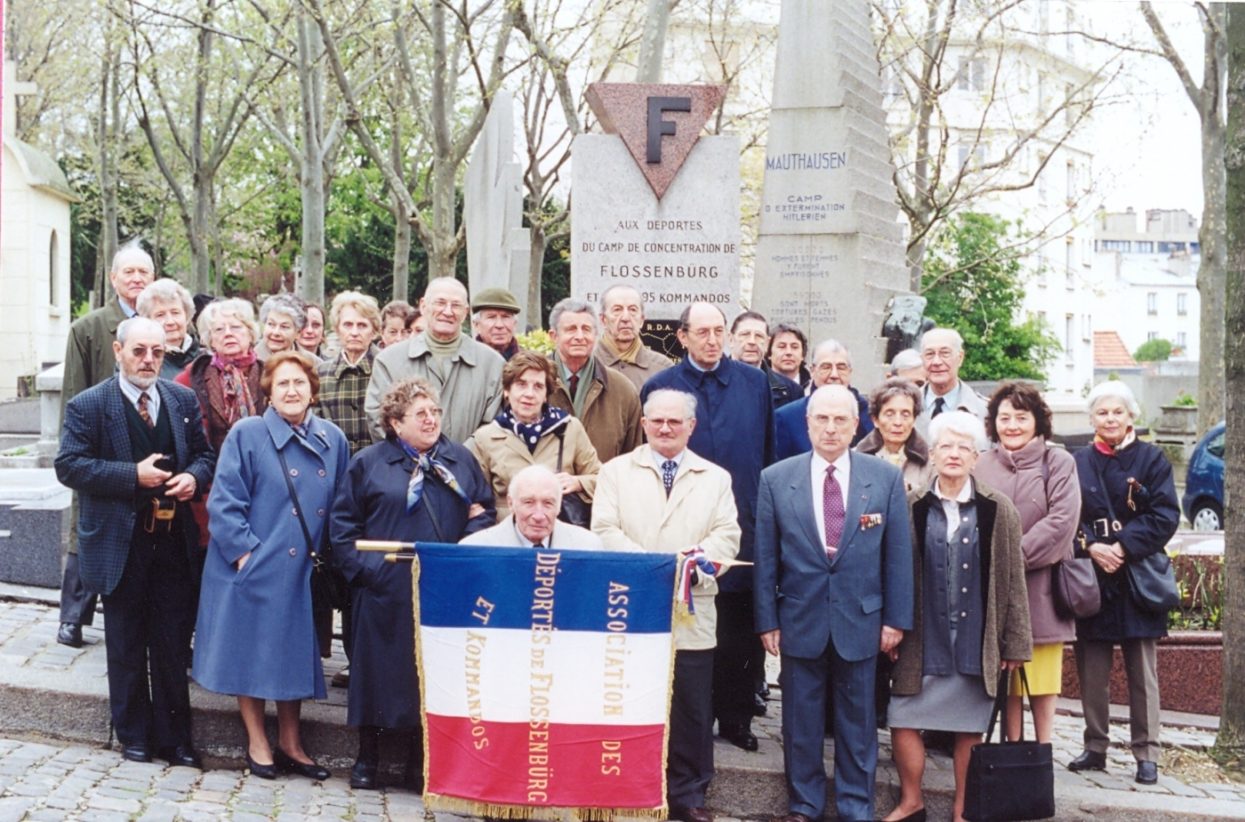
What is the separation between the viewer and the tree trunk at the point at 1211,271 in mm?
20500

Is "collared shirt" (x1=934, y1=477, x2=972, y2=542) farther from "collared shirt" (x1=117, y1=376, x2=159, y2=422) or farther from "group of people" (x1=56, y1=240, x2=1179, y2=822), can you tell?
"collared shirt" (x1=117, y1=376, x2=159, y2=422)

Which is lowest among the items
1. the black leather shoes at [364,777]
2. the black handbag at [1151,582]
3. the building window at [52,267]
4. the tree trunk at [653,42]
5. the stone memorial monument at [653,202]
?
the black leather shoes at [364,777]

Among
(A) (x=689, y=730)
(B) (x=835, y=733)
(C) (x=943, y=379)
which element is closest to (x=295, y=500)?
(A) (x=689, y=730)

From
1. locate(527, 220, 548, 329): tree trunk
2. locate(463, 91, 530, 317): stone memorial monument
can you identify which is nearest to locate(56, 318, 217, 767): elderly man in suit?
locate(463, 91, 530, 317): stone memorial monument

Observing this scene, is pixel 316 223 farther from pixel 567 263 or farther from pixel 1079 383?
pixel 1079 383

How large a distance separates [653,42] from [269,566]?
13163 mm

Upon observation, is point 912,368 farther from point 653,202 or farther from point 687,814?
point 653,202

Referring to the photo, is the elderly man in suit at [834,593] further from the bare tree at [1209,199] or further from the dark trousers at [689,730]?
the bare tree at [1209,199]

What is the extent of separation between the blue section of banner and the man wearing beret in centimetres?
215

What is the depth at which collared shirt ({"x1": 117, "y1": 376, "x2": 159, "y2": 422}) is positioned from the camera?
24.2ft

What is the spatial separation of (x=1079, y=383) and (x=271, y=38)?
173 feet

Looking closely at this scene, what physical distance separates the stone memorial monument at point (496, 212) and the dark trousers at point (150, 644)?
12251 millimetres

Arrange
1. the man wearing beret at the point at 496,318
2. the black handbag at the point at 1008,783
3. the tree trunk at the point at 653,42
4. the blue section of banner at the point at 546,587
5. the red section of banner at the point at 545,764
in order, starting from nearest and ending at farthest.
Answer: the red section of banner at the point at 545,764
the blue section of banner at the point at 546,587
the black handbag at the point at 1008,783
the man wearing beret at the point at 496,318
the tree trunk at the point at 653,42

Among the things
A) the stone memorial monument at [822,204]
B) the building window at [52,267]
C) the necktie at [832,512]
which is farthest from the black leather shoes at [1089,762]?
the building window at [52,267]
